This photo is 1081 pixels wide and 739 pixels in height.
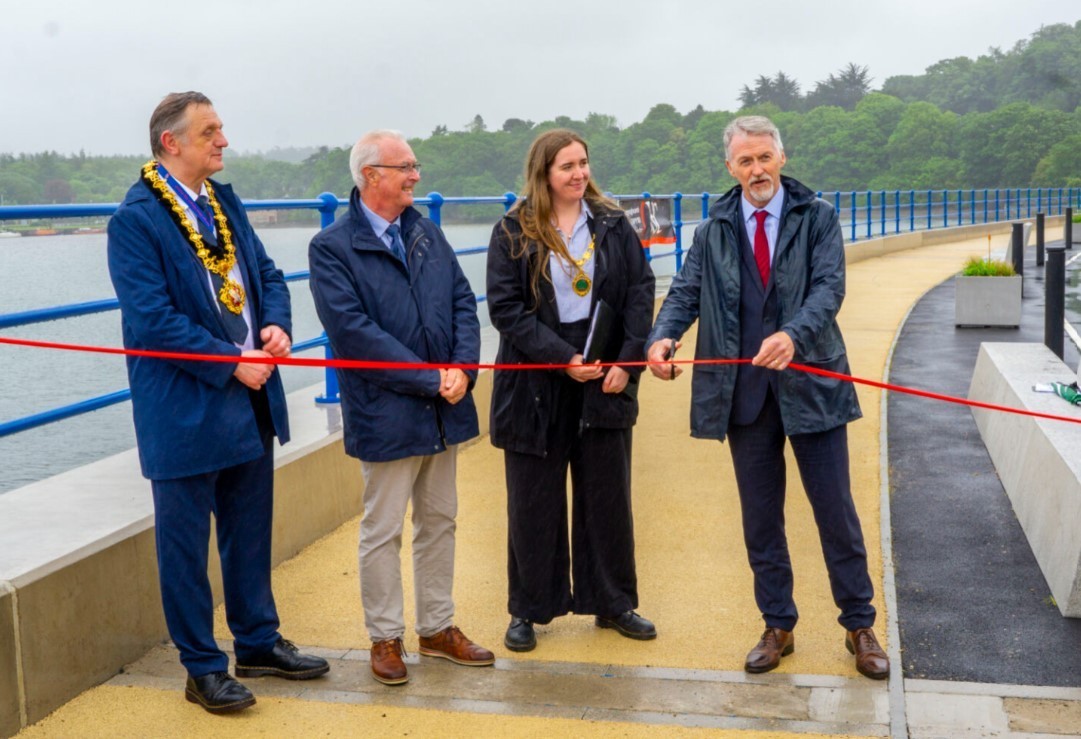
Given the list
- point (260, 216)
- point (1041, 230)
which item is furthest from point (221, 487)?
point (1041, 230)

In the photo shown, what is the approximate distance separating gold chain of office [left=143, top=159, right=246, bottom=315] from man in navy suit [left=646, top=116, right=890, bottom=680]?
1413 mm

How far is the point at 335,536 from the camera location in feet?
20.5

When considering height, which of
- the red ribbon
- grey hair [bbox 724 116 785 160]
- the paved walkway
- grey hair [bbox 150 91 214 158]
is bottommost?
the paved walkway

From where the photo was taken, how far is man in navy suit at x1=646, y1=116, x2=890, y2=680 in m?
4.29

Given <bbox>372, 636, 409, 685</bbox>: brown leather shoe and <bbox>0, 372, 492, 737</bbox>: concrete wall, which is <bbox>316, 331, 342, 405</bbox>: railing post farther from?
<bbox>372, 636, 409, 685</bbox>: brown leather shoe

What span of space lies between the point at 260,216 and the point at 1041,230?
21.9m

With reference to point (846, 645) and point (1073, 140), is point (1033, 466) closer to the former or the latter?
point (846, 645)

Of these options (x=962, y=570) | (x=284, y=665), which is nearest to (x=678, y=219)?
(x=962, y=570)

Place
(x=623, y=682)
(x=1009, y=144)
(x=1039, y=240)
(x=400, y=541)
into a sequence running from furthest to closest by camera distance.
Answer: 1. (x=1009, y=144)
2. (x=1039, y=240)
3. (x=400, y=541)
4. (x=623, y=682)

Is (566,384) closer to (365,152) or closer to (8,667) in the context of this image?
(365,152)

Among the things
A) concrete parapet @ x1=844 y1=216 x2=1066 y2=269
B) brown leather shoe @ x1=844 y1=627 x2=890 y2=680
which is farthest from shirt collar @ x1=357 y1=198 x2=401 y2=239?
concrete parapet @ x1=844 y1=216 x2=1066 y2=269

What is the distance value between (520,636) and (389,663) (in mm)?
549

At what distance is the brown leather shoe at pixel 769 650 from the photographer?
437 centimetres

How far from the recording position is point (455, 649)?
4.55 m
